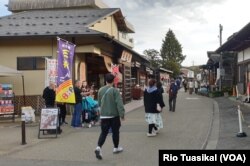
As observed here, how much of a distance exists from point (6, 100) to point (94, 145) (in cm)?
787

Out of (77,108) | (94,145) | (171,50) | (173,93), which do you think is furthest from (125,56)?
(171,50)

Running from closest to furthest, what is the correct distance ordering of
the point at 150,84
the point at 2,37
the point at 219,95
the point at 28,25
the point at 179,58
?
the point at 150,84
the point at 2,37
the point at 28,25
the point at 219,95
the point at 179,58

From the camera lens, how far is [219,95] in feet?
113

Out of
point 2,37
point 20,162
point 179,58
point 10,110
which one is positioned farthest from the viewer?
point 179,58

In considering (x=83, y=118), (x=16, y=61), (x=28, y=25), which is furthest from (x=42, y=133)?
(x=28, y=25)

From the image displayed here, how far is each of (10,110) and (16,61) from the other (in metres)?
3.29

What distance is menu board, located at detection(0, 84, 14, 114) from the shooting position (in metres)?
17.9

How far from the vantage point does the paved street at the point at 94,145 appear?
30.8ft

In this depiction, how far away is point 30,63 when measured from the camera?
2042 cm

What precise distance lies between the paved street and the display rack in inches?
83.2

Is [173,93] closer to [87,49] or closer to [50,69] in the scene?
[87,49]

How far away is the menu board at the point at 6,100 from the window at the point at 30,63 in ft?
7.08

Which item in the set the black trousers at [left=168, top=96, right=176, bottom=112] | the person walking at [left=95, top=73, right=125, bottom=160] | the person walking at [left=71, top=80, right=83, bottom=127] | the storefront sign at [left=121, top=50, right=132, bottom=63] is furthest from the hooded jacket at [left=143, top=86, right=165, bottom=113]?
the storefront sign at [left=121, top=50, right=132, bottom=63]

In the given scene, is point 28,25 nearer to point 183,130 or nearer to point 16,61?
point 16,61
